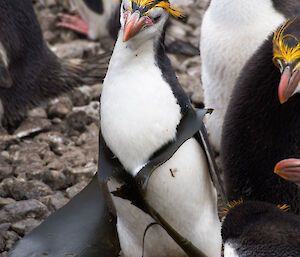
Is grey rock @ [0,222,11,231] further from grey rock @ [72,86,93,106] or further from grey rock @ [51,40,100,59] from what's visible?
grey rock @ [51,40,100,59]

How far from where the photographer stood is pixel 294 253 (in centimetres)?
193

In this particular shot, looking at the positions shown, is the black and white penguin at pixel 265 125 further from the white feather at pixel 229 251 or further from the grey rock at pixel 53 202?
the grey rock at pixel 53 202

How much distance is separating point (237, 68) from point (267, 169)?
2.29ft

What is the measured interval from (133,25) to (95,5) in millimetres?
2371

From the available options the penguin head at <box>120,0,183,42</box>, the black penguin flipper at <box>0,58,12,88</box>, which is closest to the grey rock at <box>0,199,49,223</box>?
the black penguin flipper at <box>0,58,12,88</box>

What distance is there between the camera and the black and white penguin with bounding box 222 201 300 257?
1958mm

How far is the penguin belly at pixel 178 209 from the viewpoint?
2.25 m

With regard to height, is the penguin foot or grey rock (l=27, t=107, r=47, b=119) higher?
grey rock (l=27, t=107, r=47, b=119)

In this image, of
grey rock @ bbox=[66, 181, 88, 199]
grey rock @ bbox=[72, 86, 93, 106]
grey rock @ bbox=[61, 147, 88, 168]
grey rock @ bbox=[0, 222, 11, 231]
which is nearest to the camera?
grey rock @ bbox=[0, 222, 11, 231]

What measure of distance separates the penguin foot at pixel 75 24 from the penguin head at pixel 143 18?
90.3 inches

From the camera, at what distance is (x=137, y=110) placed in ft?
7.14

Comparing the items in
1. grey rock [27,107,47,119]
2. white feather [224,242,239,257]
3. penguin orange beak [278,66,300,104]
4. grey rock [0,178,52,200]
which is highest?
penguin orange beak [278,66,300,104]

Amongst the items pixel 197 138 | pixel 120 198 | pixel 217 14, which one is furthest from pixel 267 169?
pixel 217 14

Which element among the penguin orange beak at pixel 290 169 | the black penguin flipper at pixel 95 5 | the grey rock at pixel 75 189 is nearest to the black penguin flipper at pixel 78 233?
the grey rock at pixel 75 189
